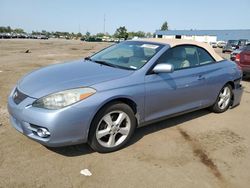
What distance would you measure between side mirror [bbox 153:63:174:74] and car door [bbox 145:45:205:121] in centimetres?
9

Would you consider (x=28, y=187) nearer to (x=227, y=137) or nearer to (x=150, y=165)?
(x=150, y=165)

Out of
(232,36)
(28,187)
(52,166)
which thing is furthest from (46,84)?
(232,36)

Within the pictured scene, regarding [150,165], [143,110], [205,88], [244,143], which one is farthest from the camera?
[205,88]

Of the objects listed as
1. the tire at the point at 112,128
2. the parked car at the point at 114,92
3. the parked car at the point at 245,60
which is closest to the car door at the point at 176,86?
the parked car at the point at 114,92

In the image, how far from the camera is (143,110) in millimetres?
4059

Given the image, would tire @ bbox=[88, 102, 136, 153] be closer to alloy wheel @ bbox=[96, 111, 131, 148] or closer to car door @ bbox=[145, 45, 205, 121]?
alloy wheel @ bbox=[96, 111, 131, 148]

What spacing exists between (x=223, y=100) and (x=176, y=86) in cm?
188

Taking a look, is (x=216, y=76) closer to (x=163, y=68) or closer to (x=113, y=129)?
(x=163, y=68)

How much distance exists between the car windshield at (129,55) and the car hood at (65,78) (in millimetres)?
241

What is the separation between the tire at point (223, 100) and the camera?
18.6 feet

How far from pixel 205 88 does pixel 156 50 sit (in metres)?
1.31

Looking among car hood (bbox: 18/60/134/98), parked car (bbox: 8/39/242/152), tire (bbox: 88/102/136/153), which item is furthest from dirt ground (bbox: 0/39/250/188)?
car hood (bbox: 18/60/134/98)

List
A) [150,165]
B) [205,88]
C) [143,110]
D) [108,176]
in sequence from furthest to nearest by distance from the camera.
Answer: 1. [205,88]
2. [143,110]
3. [150,165]
4. [108,176]

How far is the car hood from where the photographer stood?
11.4 ft
